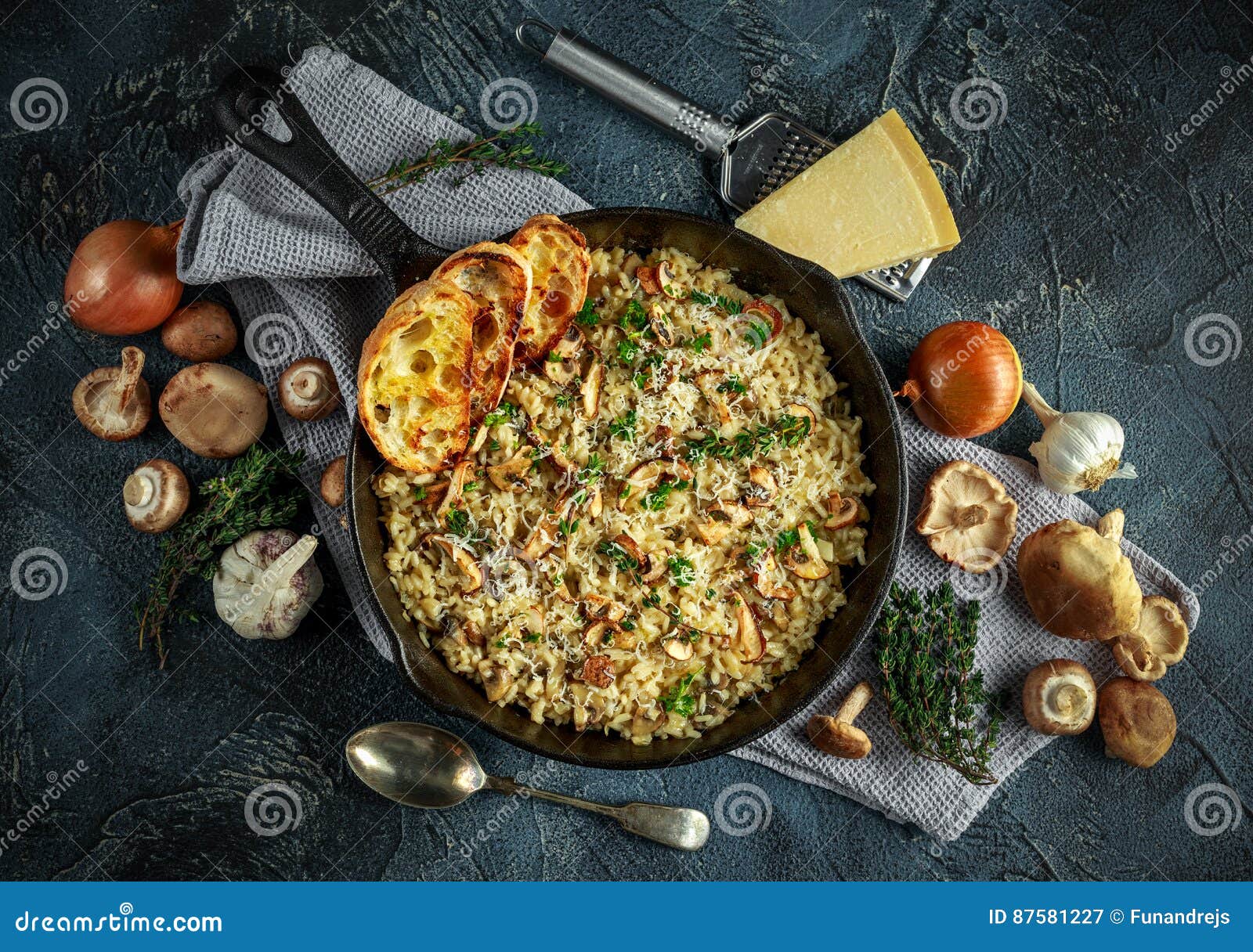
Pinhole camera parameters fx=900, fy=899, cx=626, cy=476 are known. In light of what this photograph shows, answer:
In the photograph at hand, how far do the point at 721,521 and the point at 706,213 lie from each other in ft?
5.02

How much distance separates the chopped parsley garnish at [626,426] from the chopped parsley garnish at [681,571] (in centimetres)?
47

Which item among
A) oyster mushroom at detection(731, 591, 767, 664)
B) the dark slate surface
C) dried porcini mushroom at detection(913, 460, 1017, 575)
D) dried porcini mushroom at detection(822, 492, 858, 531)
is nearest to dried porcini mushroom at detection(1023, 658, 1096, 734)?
the dark slate surface

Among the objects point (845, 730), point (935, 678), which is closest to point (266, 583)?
point (845, 730)

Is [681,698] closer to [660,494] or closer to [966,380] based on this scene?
[660,494]

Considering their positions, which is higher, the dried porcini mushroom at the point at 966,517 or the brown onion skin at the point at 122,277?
the dried porcini mushroom at the point at 966,517

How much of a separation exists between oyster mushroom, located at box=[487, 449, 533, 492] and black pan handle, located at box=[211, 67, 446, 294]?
0.76 m

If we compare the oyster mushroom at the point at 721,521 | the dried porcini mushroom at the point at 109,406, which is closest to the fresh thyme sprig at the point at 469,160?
the dried porcini mushroom at the point at 109,406

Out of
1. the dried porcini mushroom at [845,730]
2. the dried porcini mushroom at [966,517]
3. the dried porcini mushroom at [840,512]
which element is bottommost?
the dried porcini mushroom at [845,730]

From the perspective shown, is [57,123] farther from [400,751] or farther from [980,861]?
[980,861]

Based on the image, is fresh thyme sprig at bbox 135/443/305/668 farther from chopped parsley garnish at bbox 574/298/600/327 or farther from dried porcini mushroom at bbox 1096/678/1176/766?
dried porcini mushroom at bbox 1096/678/1176/766

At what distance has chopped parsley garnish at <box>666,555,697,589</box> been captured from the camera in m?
3.27

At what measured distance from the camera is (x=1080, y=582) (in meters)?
3.68

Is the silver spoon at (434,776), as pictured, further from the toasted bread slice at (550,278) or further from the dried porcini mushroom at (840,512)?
the toasted bread slice at (550,278)

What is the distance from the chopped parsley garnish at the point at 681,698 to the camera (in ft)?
11.1
